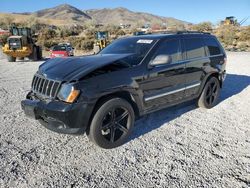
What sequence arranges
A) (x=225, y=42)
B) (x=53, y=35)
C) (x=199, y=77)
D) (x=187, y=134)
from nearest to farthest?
(x=187, y=134), (x=199, y=77), (x=225, y=42), (x=53, y=35)

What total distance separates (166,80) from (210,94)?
6.47 feet

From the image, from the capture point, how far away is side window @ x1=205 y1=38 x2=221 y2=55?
6.51 meters

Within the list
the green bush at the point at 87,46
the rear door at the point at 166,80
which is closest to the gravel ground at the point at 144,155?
the rear door at the point at 166,80

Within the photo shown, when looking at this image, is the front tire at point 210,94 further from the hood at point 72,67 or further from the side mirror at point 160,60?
the hood at point 72,67

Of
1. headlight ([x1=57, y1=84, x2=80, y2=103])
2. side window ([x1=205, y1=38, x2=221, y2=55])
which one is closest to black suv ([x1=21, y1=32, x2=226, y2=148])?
headlight ([x1=57, y1=84, x2=80, y2=103])

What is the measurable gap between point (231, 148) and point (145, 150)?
1.39 m

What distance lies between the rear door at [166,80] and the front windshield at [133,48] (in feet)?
0.73

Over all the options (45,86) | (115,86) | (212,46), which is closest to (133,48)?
(115,86)

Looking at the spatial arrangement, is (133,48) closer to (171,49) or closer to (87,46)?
(171,49)

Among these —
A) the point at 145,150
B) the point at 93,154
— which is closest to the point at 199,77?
the point at 145,150

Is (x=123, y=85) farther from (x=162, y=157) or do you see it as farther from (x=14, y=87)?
(x=14, y=87)

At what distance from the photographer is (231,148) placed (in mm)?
4422

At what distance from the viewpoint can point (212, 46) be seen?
6.68 m

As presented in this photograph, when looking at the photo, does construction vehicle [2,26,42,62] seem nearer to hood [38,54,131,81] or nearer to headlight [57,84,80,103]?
hood [38,54,131,81]
